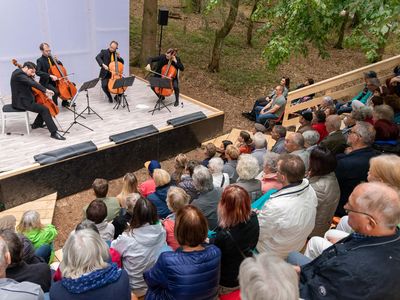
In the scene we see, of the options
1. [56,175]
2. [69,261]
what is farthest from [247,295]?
[56,175]

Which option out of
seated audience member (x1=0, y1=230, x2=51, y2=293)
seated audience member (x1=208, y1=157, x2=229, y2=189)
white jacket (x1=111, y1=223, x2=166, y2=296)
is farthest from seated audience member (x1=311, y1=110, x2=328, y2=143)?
seated audience member (x1=0, y1=230, x2=51, y2=293)

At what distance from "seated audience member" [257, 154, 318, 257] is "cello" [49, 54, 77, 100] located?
510 centimetres

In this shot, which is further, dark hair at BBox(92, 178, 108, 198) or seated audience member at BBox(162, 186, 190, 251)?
dark hair at BBox(92, 178, 108, 198)

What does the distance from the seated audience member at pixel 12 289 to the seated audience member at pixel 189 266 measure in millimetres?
719

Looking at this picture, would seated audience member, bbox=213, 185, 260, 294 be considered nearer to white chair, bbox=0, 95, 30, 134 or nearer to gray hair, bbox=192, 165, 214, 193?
gray hair, bbox=192, 165, 214, 193

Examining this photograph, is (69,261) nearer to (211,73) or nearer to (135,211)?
(135,211)

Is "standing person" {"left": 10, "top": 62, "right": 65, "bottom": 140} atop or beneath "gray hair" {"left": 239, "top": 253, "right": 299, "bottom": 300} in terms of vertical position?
beneath

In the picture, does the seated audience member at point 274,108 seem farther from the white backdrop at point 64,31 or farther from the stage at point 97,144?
the white backdrop at point 64,31

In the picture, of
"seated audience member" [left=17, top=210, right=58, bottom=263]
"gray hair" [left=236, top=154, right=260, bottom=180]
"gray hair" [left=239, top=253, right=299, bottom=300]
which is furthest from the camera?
"gray hair" [left=236, top=154, right=260, bottom=180]

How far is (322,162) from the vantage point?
3.20m

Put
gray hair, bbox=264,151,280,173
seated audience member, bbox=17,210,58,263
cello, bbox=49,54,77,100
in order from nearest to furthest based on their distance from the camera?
1. seated audience member, bbox=17,210,58,263
2. gray hair, bbox=264,151,280,173
3. cello, bbox=49,54,77,100

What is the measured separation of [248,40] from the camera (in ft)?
45.2

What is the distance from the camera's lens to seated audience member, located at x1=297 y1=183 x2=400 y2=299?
5.85ft

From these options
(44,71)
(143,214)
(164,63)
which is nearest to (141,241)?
(143,214)
